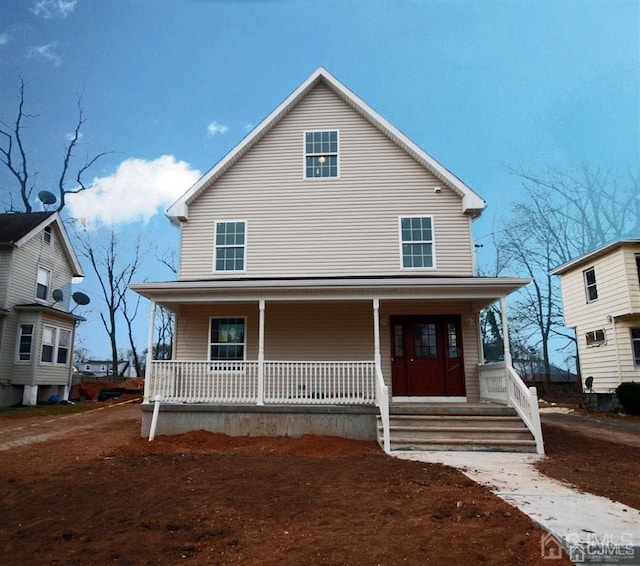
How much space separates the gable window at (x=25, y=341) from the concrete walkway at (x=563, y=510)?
17.8m

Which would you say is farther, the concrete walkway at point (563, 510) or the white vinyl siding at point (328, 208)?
the white vinyl siding at point (328, 208)

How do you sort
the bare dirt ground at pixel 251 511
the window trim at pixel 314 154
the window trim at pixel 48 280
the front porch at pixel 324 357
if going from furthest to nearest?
the window trim at pixel 48 280, the window trim at pixel 314 154, the front porch at pixel 324 357, the bare dirt ground at pixel 251 511

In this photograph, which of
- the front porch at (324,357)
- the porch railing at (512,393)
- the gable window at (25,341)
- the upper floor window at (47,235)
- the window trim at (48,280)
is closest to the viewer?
the porch railing at (512,393)

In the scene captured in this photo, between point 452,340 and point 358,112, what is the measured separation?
7057 millimetres

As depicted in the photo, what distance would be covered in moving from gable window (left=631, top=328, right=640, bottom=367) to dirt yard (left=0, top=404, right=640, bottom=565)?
30.1 ft

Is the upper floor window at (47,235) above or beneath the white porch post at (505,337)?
above

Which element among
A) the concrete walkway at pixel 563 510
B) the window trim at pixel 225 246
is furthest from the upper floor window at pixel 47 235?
the concrete walkway at pixel 563 510

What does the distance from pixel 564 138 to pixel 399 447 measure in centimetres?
5997

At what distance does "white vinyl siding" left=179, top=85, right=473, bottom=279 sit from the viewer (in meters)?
12.6

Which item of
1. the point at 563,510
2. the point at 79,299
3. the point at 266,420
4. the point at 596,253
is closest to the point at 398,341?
the point at 266,420

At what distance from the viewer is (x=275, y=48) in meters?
40.1

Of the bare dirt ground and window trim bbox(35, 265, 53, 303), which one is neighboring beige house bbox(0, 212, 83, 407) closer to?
window trim bbox(35, 265, 53, 303)

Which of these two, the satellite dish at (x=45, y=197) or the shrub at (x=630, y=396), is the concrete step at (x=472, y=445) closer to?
the shrub at (x=630, y=396)

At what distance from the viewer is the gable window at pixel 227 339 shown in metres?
12.2
